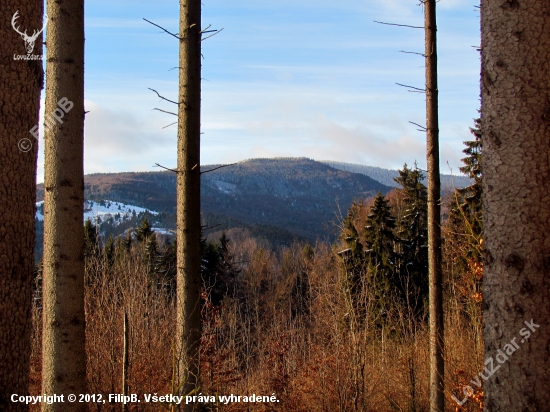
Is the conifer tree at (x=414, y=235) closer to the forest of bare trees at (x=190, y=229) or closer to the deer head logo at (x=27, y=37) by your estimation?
the forest of bare trees at (x=190, y=229)

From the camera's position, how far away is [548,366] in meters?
2.85

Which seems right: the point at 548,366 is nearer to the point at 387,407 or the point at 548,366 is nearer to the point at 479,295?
the point at 479,295

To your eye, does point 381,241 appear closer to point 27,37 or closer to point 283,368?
point 283,368

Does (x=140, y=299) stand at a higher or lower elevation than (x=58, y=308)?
lower

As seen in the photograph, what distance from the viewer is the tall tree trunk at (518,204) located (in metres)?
2.85

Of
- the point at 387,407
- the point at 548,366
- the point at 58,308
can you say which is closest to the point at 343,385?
the point at 387,407

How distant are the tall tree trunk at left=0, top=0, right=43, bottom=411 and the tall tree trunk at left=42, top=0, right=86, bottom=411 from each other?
1179 millimetres

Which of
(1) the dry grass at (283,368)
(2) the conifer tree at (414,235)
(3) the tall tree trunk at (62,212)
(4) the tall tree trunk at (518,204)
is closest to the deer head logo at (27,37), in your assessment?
(3) the tall tree trunk at (62,212)

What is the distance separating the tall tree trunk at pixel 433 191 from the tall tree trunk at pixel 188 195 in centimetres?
384

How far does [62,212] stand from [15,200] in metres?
1.28

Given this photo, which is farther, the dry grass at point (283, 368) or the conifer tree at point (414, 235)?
the conifer tree at point (414, 235)

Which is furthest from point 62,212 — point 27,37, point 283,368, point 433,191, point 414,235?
point 414,235

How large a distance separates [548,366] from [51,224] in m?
3.66

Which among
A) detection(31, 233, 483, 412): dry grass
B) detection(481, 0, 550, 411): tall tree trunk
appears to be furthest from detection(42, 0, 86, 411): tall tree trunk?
detection(481, 0, 550, 411): tall tree trunk
